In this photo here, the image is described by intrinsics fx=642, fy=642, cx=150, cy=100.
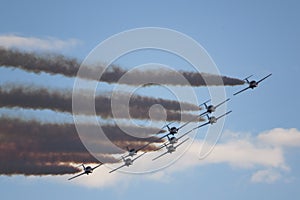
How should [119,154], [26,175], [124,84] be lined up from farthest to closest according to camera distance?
[119,154], [124,84], [26,175]

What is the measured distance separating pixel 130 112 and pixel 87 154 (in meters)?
8.34

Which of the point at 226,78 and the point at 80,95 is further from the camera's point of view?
the point at 226,78

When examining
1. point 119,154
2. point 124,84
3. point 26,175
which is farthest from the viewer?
point 119,154

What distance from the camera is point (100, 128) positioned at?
284ft

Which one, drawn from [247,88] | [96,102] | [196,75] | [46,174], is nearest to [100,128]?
[96,102]

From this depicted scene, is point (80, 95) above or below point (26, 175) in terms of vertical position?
above

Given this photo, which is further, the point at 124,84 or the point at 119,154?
the point at 119,154

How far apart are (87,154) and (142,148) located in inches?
380

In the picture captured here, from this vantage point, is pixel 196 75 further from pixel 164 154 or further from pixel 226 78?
pixel 164 154

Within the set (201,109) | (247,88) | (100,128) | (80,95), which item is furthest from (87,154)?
(247,88)

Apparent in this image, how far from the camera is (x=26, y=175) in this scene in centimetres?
8025

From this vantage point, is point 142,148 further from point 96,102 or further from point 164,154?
point 96,102

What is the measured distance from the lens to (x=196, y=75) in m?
89.2

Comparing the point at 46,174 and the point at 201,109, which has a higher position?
the point at 201,109
